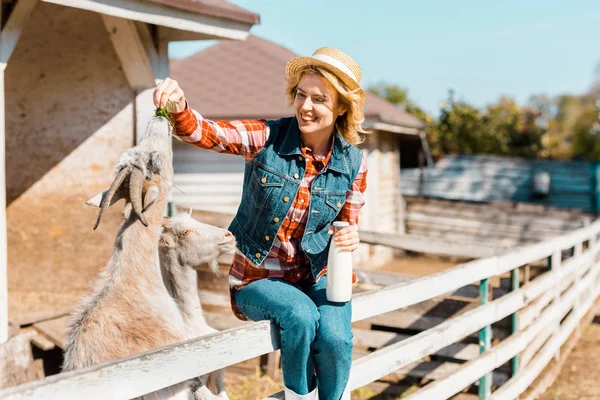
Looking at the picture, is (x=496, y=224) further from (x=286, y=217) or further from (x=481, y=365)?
(x=286, y=217)

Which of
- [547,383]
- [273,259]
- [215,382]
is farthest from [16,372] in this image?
[547,383]

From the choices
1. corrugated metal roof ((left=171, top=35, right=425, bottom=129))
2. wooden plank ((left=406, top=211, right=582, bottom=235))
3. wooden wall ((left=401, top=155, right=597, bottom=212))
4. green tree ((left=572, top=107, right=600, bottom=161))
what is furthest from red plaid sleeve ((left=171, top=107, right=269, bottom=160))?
green tree ((left=572, top=107, right=600, bottom=161))

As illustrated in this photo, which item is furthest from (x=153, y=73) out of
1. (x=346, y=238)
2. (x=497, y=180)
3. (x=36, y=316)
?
(x=497, y=180)

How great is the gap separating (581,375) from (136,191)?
211 inches

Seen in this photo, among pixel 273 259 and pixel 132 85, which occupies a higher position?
pixel 132 85

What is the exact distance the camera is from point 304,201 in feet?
9.20

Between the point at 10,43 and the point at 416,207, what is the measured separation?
13.4 meters

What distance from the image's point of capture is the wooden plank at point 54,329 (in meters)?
4.96

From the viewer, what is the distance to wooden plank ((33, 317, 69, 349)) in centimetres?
496

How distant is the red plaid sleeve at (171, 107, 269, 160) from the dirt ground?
4065mm

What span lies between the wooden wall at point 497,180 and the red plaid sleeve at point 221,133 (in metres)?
17.5

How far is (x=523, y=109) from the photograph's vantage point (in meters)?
31.1

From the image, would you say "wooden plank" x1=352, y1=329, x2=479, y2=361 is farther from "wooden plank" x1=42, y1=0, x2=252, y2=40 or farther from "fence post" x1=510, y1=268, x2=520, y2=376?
"wooden plank" x1=42, y1=0, x2=252, y2=40

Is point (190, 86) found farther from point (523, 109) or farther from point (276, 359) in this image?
point (523, 109)
